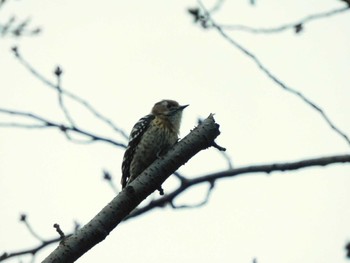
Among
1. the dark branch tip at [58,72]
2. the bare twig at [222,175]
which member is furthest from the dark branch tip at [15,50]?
the bare twig at [222,175]

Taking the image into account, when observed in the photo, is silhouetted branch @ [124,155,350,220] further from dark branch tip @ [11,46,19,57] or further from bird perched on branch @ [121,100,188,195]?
dark branch tip @ [11,46,19,57]

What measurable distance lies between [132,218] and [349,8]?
2284 mm

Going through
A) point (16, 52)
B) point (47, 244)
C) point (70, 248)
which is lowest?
point (70, 248)

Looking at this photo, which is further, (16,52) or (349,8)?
(16,52)

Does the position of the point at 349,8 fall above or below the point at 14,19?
below

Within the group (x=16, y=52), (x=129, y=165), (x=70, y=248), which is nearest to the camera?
(x=70, y=248)

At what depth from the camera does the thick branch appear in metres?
3.09

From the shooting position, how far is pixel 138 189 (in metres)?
3.55

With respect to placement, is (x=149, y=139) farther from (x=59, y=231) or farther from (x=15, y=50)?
(x=59, y=231)

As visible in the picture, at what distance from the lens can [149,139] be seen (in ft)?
18.7

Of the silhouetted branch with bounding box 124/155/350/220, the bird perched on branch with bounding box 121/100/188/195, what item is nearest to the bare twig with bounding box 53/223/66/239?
the silhouetted branch with bounding box 124/155/350/220

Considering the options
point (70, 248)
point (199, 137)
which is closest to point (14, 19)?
point (199, 137)

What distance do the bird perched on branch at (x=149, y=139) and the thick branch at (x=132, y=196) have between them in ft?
4.68

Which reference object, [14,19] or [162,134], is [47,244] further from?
[14,19]
